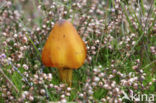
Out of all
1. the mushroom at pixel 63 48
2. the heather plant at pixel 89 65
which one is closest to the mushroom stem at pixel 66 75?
the heather plant at pixel 89 65

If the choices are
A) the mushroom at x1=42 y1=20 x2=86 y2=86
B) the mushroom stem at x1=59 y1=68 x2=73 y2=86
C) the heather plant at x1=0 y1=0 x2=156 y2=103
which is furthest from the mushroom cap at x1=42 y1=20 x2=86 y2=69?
the mushroom stem at x1=59 y1=68 x2=73 y2=86

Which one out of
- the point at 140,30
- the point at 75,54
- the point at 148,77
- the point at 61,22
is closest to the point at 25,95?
the point at 75,54

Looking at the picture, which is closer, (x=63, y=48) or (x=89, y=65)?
(x=63, y=48)

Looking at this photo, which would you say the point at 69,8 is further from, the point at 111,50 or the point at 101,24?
the point at 111,50

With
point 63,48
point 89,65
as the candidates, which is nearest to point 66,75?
point 89,65

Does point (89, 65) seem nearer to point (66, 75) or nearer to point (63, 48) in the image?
point (66, 75)
